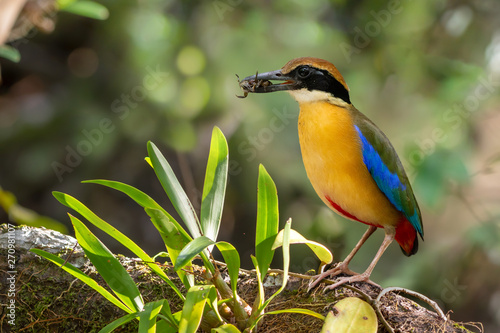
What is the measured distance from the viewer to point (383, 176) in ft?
9.98

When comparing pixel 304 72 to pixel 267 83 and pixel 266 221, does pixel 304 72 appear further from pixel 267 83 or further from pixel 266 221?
pixel 266 221

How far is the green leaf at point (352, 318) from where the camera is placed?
7.88 ft

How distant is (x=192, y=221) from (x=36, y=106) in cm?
438

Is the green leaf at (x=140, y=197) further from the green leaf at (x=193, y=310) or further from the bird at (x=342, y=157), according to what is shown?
the bird at (x=342, y=157)

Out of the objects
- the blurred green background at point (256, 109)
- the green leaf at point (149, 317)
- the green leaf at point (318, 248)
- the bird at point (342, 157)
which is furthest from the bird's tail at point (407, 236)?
the blurred green background at point (256, 109)

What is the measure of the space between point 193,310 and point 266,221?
591 mm

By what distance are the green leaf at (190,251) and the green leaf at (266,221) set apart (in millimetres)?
441

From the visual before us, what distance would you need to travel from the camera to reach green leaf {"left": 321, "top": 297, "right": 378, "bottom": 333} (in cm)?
240

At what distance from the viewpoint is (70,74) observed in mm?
6566

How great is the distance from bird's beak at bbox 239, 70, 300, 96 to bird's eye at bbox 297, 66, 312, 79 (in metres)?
0.04

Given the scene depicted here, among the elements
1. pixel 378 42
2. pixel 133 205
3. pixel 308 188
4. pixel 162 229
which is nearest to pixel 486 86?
pixel 378 42

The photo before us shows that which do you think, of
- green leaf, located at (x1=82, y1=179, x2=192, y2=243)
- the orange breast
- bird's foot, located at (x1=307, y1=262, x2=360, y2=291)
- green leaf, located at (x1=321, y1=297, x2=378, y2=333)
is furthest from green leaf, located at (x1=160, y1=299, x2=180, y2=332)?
the orange breast

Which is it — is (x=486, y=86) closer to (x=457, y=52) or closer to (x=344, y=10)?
(x=457, y=52)

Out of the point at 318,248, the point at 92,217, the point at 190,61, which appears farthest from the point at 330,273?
the point at 190,61
